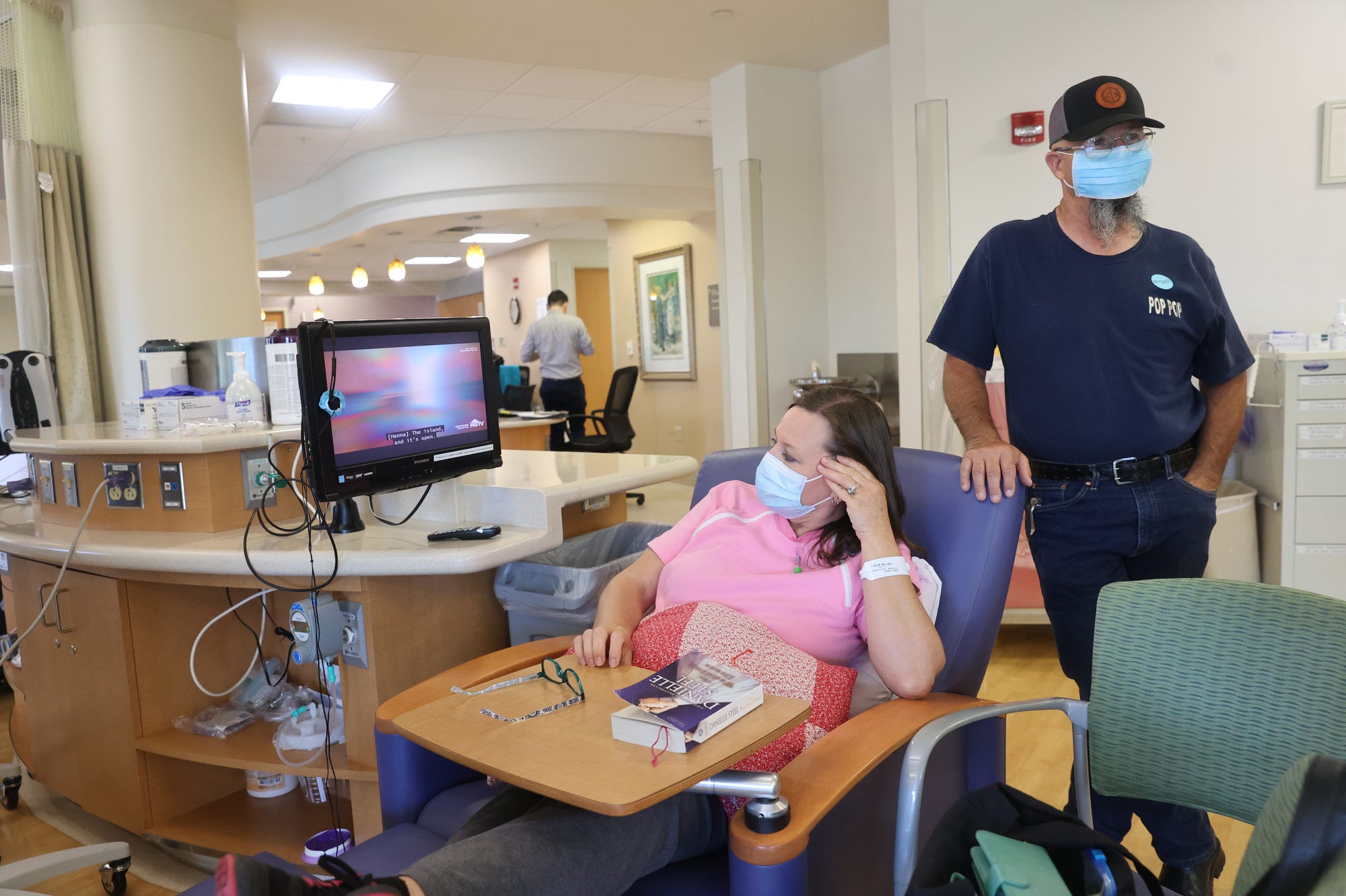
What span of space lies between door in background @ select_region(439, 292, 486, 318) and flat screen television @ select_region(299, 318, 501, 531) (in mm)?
10543

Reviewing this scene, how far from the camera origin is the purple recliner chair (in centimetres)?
127

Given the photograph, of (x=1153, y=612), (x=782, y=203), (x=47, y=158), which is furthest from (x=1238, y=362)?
(x=47, y=158)

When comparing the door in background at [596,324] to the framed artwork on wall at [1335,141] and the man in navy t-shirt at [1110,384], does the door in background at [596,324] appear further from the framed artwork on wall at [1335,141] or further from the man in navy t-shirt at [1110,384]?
the man in navy t-shirt at [1110,384]

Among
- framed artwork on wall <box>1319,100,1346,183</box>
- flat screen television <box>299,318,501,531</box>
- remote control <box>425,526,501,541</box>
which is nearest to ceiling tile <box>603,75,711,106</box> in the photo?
framed artwork on wall <box>1319,100,1346,183</box>

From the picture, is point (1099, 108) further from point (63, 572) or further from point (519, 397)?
point (519, 397)

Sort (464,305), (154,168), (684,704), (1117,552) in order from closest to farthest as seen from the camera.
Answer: (684,704)
(1117,552)
(154,168)
(464,305)

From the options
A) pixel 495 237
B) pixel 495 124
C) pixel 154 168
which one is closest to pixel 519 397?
pixel 495 124

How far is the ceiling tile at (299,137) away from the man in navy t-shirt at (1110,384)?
5.44 meters

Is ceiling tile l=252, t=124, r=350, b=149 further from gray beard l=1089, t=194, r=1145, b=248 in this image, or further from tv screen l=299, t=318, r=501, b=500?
gray beard l=1089, t=194, r=1145, b=248

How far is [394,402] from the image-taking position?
1837 mm

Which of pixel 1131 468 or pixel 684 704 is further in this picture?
pixel 1131 468

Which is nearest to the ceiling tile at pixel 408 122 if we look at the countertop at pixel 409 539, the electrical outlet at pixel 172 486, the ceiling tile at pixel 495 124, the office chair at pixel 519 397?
the ceiling tile at pixel 495 124

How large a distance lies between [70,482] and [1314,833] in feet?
8.44

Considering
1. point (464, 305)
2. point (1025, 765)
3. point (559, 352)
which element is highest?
point (464, 305)
